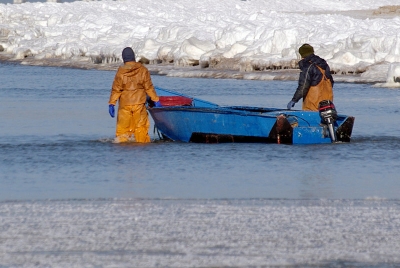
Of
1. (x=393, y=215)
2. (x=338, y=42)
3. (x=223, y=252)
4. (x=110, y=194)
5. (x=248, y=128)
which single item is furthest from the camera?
(x=338, y=42)

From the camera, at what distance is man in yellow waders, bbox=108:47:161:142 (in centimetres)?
1212

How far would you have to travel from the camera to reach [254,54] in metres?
34.8

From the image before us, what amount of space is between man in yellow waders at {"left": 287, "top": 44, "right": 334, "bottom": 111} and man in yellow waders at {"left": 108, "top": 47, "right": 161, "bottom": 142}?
6.47 feet

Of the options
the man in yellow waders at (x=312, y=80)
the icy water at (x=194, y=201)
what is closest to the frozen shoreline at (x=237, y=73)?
the man in yellow waders at (x=312, y=80)

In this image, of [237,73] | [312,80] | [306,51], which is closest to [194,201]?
[312,80]

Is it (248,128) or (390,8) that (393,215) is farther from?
(390,8)

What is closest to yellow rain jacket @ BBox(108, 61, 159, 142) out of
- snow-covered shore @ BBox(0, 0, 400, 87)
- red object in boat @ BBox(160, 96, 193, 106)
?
red object in boat @ BBox(160, 96, 193, 106)

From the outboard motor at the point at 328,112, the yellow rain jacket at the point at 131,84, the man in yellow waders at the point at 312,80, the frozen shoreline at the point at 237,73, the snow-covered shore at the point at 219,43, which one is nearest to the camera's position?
the outboard motor at the point at 328,112

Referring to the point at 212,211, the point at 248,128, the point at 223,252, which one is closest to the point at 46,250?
the point at 223,252

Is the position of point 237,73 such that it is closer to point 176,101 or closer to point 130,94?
point 176,101

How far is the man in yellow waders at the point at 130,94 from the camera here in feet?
39.8

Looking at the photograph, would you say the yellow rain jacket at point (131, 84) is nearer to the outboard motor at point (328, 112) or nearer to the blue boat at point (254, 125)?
the blue boat at point (254, 125)

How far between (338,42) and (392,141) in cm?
2090

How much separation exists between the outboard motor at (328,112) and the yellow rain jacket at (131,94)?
2157 millimetres
